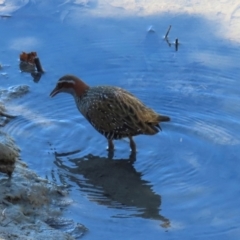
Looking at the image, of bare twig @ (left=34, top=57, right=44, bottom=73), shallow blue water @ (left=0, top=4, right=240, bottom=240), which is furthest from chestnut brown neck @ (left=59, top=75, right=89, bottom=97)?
bare twig @ (left=34, top=57, right=44, bottom=73)

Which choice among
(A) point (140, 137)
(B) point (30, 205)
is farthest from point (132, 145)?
(B) point (30, 205)

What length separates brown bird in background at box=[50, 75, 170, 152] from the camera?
8.59 meters

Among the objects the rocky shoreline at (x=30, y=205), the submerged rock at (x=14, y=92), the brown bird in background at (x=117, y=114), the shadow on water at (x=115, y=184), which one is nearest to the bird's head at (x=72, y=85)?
the brown bird in background at (x=117, y=114)

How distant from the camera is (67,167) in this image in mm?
8438

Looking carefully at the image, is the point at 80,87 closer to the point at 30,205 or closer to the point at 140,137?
the point at 140,137

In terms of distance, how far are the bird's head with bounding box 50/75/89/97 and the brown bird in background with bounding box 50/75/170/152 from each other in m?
0.17

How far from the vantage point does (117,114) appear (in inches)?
342

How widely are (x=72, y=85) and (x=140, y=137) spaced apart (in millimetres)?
1047

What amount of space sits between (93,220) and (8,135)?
2.01 m

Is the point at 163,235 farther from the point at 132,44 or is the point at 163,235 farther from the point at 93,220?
the point at 132,44

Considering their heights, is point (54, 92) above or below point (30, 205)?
above

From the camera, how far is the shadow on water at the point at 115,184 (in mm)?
7637

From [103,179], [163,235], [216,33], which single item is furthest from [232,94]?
[163,235]

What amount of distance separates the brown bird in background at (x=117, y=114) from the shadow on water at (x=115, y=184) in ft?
1.02
